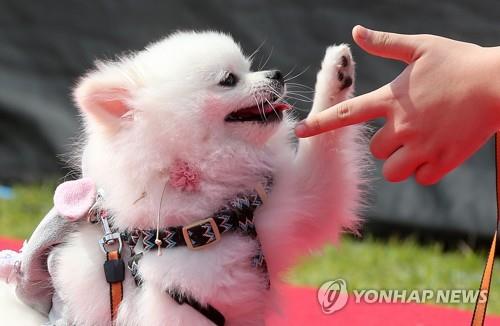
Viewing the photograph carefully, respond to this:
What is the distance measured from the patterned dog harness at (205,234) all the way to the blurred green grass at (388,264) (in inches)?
47.0

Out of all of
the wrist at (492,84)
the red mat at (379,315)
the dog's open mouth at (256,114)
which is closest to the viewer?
the wrist at (492,84)

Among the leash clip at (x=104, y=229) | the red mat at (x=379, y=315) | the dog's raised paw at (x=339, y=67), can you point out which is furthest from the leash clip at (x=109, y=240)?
the red mat at (x=379, y=315)

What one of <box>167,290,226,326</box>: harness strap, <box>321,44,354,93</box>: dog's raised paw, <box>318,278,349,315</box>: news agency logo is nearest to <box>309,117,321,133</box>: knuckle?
<box>321,44,354,93</box>: dog's raised paw

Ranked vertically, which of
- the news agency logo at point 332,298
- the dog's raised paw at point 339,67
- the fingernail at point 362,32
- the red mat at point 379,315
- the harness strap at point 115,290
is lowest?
the red mat at point 379,315

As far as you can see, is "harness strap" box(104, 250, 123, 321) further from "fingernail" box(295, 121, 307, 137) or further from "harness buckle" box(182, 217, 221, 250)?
"fingernail" box(295, 121, 307, 137)

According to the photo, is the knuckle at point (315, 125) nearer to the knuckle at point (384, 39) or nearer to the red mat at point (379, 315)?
the knuckle at point (384, 39)

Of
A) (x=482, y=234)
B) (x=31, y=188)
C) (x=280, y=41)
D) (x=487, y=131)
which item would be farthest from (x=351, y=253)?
(x=487, y=131)

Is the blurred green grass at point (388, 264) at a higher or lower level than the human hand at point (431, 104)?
lower

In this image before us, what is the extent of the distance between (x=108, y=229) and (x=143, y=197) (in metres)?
0.11


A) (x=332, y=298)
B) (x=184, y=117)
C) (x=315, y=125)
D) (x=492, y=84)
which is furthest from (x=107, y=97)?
(x=332, y=298)

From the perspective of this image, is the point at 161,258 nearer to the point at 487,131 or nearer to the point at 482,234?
the point at 487,131

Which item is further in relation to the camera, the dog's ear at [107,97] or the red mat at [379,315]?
the red mat at [379,315]

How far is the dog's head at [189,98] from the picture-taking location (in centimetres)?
126

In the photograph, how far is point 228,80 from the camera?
1.28 m
